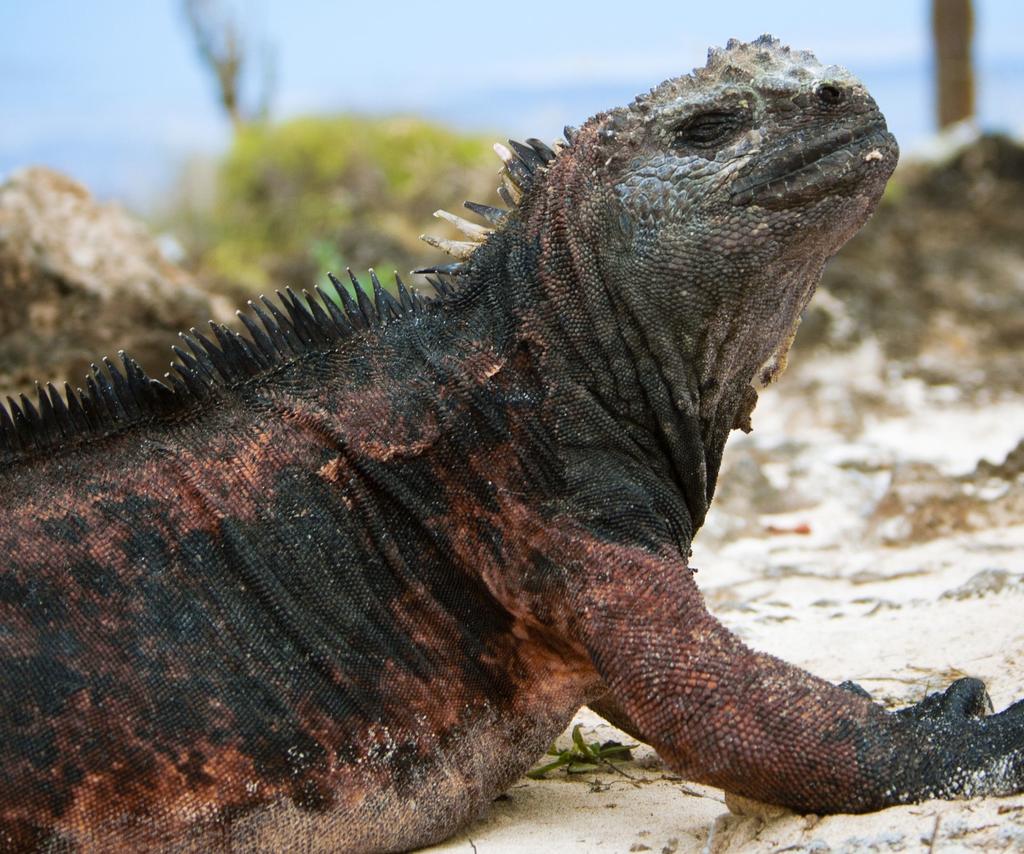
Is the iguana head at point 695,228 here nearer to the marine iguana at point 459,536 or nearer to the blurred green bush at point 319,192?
the marine iguana at point 459,536

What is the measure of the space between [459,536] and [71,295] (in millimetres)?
4601

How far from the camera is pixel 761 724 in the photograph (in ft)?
11.1

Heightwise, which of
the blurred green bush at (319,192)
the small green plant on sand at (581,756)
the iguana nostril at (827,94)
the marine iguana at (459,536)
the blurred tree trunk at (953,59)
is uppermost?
the blurred tree trunk at (953,59)

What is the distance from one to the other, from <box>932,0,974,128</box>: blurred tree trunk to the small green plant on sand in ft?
46.2

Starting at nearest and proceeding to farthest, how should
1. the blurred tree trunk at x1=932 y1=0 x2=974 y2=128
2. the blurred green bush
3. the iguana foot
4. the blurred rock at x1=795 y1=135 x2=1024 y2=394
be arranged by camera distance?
the iguana foot, the blurred rock at x1=795 y1=135 x2=1024 y2=394, the blurred green bush, the blurred tree trunk at x1=932 y1=0 x2=974 y2=128

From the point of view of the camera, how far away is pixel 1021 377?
10766 millimetres

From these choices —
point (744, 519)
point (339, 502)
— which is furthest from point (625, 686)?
point (744, 519)

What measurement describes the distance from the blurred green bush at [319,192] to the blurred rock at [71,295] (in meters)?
3.79

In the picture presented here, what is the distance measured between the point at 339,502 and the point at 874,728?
5.07ft

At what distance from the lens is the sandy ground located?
3.54 m

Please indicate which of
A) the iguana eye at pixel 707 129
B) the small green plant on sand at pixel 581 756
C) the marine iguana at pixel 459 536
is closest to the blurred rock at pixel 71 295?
the marine iguana at pixel 459 536

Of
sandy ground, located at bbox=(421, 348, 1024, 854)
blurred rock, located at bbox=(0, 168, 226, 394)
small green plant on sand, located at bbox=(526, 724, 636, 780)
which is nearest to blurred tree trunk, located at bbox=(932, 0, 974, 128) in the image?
sandy ground, located at bbox=(421, 348, 1024, 854)

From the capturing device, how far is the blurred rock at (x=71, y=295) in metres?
7.42

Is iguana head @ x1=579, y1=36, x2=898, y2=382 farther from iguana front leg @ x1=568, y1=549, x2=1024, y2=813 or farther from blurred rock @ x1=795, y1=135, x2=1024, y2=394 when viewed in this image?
blurred rock @ x1=795, y1=135, x2=1024, y2=394
